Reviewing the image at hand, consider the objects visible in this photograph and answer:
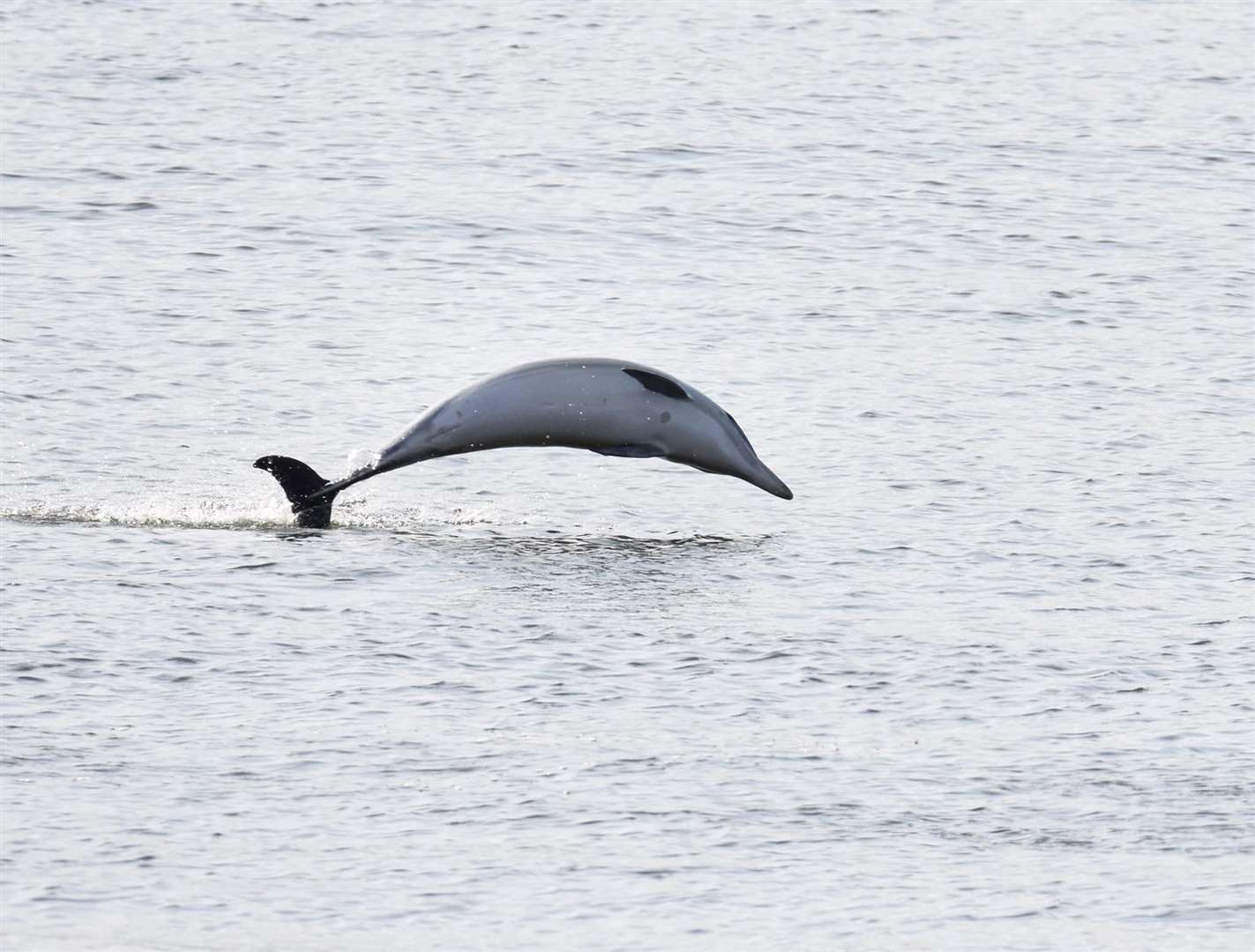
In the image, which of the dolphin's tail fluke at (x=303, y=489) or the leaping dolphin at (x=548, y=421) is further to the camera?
the leaping dolphin at (x=548, y=421)

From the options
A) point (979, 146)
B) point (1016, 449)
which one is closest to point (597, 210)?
point (979, 146)

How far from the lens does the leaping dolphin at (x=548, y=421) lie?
55.5 ft

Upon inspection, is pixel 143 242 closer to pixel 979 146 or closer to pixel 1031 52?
pixel 979 146

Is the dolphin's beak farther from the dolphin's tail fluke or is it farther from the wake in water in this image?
the dolphin's tail fluke

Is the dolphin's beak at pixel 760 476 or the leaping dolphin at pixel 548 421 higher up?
the leaping dolphin at pixel 548 421

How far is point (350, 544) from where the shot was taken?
16.6 m

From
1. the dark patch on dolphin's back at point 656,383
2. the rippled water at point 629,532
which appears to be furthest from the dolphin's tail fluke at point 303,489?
the dark patch on dolphin's back at point 656,383

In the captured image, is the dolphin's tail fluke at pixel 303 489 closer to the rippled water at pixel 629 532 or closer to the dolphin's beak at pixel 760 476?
the rippled water at pixel 629 532

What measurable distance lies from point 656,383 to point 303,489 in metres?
2.65

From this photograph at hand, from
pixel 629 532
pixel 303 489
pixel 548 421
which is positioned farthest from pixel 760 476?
pixel 303 489

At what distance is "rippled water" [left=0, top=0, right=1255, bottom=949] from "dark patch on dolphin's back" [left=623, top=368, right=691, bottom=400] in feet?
3.37

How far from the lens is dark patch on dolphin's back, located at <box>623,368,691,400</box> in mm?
16906

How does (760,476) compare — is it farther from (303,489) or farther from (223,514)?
(223,514)

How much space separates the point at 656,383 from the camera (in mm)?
16984
